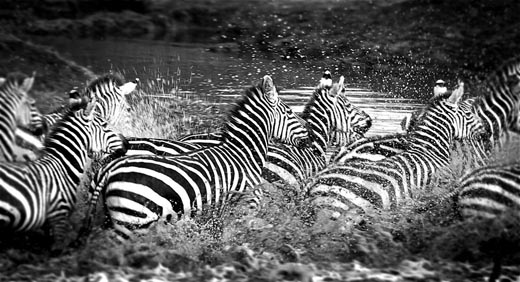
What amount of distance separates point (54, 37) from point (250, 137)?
8433mm

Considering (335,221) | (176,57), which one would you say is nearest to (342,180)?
(335,221)

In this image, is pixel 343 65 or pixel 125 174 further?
pixel 343 65

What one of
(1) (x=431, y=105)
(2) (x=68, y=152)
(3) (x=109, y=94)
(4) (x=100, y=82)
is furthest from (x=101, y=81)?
(1) (x=431, y=105)

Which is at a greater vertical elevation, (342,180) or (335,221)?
(342,180)

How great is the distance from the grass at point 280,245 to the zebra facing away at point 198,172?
11cm

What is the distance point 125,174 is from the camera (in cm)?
323

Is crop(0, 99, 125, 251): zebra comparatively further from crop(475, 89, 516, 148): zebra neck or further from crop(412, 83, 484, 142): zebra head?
crop(475, 89, 516, 148): zebra neck

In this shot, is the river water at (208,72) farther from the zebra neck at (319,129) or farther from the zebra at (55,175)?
the zebra at (55,175)

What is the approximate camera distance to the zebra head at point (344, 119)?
5129mm

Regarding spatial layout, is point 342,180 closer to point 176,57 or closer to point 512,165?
point 512,165

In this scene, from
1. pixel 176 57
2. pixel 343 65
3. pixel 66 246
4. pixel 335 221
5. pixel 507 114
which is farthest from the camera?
pixel 343 65

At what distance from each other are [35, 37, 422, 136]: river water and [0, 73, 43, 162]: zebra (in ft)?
12.0

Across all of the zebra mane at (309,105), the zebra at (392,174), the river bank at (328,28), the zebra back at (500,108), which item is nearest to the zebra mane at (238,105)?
the zebra at (392,174)

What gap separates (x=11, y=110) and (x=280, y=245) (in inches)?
67.7
